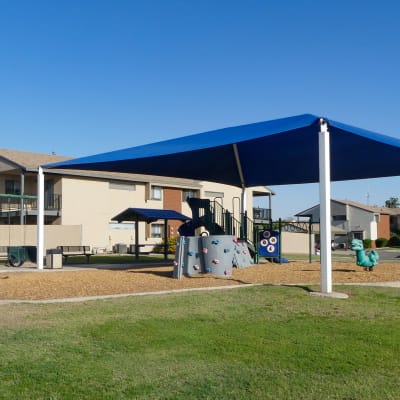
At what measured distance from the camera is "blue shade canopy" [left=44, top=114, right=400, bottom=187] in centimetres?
1359

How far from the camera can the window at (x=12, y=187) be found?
3600cm

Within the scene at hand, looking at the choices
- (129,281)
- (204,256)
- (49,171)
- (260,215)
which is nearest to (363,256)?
(204,256)

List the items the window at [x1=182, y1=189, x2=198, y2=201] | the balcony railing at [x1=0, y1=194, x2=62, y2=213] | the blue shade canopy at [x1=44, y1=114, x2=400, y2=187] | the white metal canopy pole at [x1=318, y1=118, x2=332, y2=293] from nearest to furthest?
the white metal canopy pole at [x1=318, y1=118, x2=332, y2=293], the blue shade canopy at [x1=44, y1=114, x2=400, y2=187], the balcony railing at [x1=0, y1=194, x2=62, y2=213], the window at [x1=182, y1=189, x2=198, y2=201]

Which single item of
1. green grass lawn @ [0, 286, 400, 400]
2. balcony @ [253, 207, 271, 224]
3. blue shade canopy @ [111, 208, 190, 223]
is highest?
balcony @ [253, 207, 271, 224]

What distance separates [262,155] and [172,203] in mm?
23842

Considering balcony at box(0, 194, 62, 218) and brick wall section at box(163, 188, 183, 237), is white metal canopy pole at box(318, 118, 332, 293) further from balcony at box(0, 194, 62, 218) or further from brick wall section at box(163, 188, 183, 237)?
brick wall section at box(163, 188, 183, 237)

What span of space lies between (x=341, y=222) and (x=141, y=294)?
6542 cm

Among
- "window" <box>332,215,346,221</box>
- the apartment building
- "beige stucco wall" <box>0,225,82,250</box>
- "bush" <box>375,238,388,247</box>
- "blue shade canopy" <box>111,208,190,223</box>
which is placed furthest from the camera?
"window" <box>332,215,346,221</box>

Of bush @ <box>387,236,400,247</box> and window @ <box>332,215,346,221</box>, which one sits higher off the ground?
window @ <box>332,215,346,221</box>

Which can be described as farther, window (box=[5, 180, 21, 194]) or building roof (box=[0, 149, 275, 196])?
window (box=[5, 180, 21, 194])

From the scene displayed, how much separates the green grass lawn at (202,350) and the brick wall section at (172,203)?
31670 mm

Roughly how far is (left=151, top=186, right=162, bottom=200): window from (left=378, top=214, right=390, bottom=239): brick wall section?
44534 mm

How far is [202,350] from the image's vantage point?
5.98 meters

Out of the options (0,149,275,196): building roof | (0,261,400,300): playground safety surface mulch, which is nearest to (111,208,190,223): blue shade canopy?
(0,149,275,196): building roof
